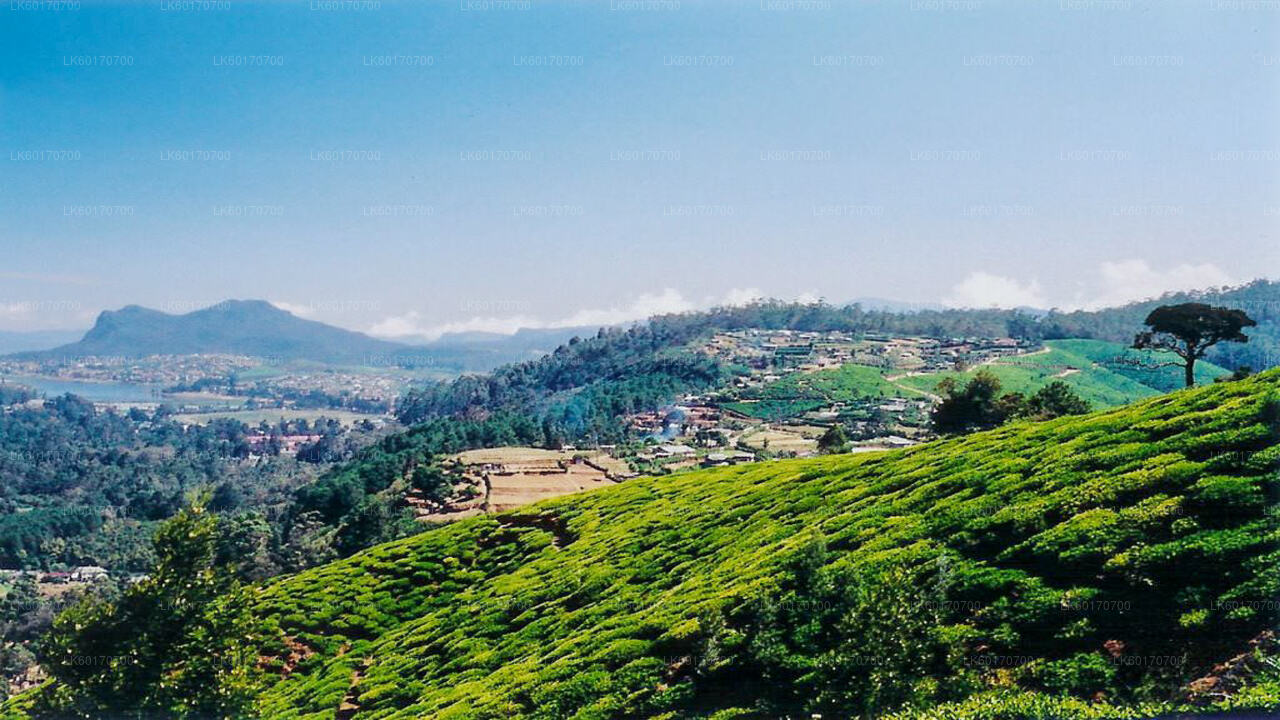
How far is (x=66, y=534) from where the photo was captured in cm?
14100

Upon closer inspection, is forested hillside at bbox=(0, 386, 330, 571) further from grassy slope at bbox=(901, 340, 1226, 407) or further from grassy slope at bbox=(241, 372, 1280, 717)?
grassy slope at bbox=(901, 340, 1226, 407)

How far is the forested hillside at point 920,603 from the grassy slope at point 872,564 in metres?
0.07

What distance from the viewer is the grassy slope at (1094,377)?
157000 millimetres

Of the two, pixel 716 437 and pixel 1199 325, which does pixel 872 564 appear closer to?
pixel 1199 325

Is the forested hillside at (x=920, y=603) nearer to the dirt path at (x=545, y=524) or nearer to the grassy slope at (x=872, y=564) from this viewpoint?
the grassy slope at (x=872, y=564)

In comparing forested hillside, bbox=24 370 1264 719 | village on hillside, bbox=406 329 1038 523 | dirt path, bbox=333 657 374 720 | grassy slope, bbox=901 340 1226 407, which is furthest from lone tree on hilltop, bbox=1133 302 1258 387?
grassy slope, bbox=901 340 1226 407

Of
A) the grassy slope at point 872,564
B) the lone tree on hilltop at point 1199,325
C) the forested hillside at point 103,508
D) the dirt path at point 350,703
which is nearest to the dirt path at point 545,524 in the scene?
the grassy slope at point 872,564

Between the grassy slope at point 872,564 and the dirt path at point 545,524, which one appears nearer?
the grassy slope at point 872,564

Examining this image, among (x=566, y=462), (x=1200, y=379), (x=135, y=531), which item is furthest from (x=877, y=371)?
(x=135, y=531)

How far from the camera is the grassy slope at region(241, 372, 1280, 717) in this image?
1262 centimetres

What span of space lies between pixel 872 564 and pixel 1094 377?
624 ft

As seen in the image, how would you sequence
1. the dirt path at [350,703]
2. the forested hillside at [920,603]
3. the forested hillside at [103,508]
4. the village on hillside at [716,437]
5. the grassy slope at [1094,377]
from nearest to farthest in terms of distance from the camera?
the forested hillside at [920,603] → the dirt path at [350,703] → the village on hillside at [716,437] → the forested hillside at [103,508] → the grassy slope at [1094,377]

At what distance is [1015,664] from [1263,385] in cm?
1293

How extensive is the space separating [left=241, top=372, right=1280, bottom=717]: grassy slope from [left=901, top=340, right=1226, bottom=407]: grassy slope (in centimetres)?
14050
